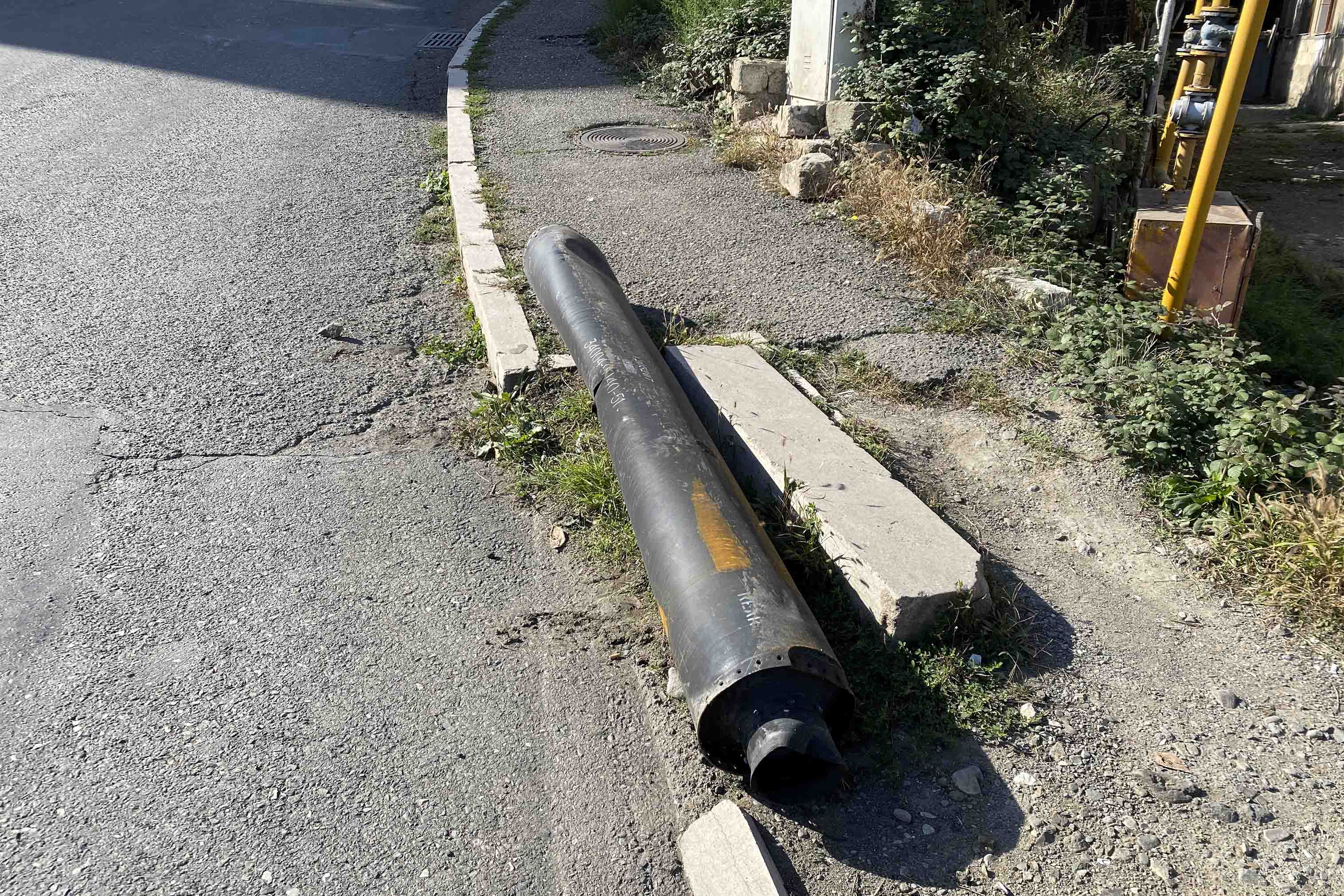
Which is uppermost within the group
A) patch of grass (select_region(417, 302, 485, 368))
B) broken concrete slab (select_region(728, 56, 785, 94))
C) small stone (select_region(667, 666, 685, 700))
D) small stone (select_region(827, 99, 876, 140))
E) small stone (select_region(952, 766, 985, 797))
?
broken concrete slab (select_region(728, 56, 785, 94))

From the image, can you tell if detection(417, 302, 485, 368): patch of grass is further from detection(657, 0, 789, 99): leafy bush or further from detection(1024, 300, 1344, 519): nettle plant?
detection(657, 0, 789, 99): leafy bush

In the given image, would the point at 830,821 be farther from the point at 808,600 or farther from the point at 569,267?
the point at 569,267

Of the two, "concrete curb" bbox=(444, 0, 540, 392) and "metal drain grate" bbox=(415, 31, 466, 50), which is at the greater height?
"metal drain grate" bbox=(415, 31, 466, 50)

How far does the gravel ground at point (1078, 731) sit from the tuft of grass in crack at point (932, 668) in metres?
0.05

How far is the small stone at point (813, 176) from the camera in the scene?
636 centimetres

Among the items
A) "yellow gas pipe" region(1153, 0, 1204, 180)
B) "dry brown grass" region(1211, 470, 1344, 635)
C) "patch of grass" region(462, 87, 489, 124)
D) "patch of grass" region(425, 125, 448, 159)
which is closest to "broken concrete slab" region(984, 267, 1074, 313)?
"dry brown grass" region(1211, 470, 1344, 635)

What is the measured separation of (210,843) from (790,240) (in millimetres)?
4609

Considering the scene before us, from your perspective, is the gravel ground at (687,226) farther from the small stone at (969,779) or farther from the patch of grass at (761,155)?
the small stone at (969,779)

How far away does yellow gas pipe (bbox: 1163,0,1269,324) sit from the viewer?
3.71 m

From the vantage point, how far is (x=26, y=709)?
2564 mm

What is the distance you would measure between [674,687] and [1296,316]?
16.9 feet

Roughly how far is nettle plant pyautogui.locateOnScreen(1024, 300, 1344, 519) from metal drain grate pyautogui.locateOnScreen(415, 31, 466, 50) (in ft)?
33.7

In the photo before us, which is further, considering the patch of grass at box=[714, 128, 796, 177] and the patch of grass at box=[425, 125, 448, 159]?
the patch of grass at box=[425, 125, 448, 159]

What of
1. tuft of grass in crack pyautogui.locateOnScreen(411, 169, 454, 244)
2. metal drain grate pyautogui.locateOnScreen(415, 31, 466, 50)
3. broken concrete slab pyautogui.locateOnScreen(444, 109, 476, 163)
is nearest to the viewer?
tuft of grass in crack pyautogui.locateOnScreen(411, 169, 454, 244)
